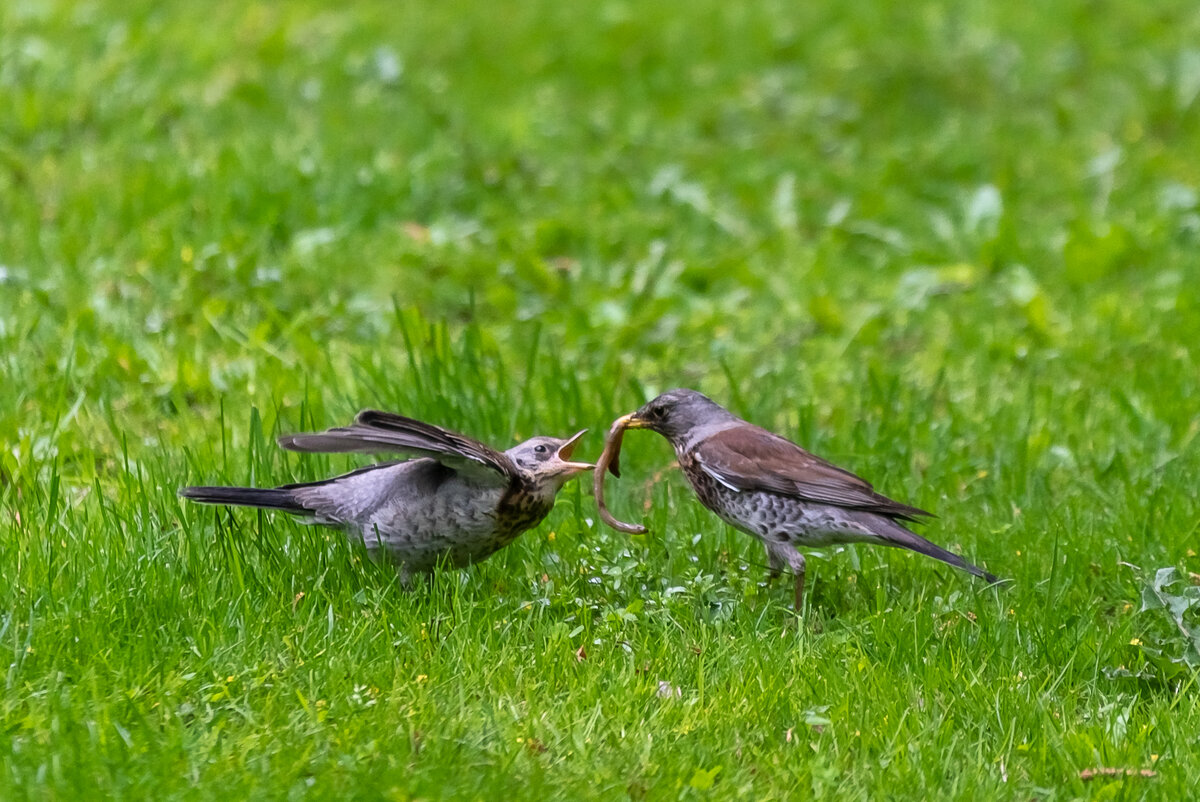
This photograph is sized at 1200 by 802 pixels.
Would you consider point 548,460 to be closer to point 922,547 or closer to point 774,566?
point 774,566

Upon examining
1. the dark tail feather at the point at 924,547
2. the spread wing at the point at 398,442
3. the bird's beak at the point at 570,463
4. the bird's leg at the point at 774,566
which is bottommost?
the bird's leg at the point at 774,566

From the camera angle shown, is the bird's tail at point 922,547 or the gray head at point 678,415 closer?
the bird's tail at point 922,547

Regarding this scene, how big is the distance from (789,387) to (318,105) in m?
4.29

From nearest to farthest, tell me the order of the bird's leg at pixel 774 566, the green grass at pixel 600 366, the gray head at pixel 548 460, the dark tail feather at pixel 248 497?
the green grass at pixel 600 366 → the dark tail feather at pixel 248 497 → the gray head at pixel 548 460 → the bird's leg at pixel 774 566

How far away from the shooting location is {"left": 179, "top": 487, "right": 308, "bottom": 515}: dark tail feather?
16.2 ft

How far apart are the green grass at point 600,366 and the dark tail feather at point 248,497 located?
4.8 inches

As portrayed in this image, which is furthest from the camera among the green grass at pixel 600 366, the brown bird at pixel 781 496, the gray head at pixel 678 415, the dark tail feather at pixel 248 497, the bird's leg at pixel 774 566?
the gray head at pixel 678 415

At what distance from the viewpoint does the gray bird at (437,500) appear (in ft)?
16.5

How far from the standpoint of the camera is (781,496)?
5430 millimetres

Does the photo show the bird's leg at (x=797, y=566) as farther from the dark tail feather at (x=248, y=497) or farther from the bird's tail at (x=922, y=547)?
the dark tail feather at (x=248, y=497)

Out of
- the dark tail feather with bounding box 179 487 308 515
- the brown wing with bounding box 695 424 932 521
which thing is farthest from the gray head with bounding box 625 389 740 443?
the dark tail feather with bounding box 179 487 308 515

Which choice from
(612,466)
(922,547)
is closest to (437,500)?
(612,466)

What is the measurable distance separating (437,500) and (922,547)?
1609 millimetres

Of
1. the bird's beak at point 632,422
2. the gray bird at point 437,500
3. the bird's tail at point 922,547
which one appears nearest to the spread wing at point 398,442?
the gray bird at point 437,500
